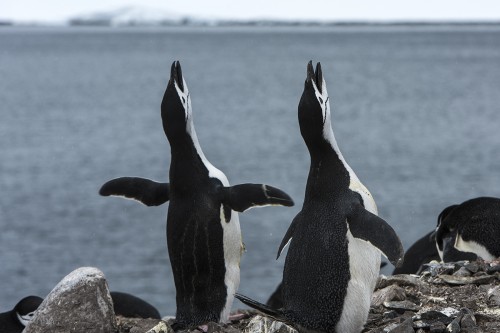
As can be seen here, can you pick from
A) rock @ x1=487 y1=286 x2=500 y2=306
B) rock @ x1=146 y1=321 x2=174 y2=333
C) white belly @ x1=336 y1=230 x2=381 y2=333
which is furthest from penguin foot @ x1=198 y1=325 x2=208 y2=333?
rock @ x1=487 y1=286 x2=500 y2=306

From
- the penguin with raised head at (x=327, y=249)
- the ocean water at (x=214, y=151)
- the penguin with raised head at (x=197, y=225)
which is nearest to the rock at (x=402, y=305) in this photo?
the penguin with raised head at (x=327, y=249)

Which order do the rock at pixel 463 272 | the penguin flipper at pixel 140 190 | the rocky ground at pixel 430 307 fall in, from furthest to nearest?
1. the penguin flipper at pixel 140 190
2. the rock at pixel 463 272
3. the rocky ground at pixel 430 307

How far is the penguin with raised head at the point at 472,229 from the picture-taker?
7473mm

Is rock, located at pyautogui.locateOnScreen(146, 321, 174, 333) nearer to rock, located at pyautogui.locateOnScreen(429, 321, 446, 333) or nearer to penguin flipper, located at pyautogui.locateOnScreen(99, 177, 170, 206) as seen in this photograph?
penguin flipper, located at pyautogui.locateOnScreen(99, 177, 170, 206)

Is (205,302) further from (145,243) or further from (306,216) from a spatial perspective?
(145,243)

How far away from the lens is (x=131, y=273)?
2006 centimetres

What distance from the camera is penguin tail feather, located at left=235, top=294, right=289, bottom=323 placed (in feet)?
16.0

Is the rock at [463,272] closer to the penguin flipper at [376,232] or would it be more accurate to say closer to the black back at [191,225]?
the penguin flipper at [376,232]

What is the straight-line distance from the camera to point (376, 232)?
5.19m

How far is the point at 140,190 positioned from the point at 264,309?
203 cm

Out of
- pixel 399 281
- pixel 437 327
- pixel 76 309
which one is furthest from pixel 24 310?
pixel 437 327

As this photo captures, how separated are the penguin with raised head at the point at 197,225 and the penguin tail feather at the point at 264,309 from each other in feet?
3.34

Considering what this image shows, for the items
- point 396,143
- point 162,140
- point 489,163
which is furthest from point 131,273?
point 396,143

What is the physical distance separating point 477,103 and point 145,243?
5165 cm
